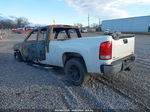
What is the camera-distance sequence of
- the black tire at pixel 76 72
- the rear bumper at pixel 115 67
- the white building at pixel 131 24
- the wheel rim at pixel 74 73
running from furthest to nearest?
the white building at pixel 131 24
the wheel rim at pixel 74 73
the black tire at pixel 76 72
the rear bumper at pixel 115 67

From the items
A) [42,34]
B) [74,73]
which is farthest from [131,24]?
[74,73]

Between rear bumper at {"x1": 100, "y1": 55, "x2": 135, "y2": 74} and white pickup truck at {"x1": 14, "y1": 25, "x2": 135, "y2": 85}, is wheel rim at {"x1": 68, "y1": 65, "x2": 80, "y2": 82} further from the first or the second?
rear bumper at {"x1": 100, "y1": 55, "x2": 135, "y2": 74}

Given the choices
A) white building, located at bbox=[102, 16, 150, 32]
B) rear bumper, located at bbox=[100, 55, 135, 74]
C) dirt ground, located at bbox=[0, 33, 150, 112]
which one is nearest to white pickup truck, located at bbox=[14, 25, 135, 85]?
rear bumper, located at bbox=[100, 55, 135, 74]

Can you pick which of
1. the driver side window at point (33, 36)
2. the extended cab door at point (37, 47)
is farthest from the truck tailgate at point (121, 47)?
the driver side window at point (33, 36)

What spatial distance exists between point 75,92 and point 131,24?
5286 cm

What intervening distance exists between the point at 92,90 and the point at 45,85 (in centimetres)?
146

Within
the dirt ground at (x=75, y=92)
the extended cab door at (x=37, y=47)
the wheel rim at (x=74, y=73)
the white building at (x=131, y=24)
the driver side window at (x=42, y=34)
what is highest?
the white building at (x=131, y=24)

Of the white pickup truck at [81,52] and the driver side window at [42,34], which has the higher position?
the driver side window at [42,34]

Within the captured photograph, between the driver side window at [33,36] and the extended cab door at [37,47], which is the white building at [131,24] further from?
the extended cab door at [37,47]

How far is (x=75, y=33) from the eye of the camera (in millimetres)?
6012

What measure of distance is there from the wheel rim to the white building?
4760 centimetres

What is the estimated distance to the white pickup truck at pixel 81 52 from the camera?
3.24 m

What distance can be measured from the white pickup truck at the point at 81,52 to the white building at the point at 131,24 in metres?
46.7

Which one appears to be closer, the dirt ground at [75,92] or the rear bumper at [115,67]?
the dirt ground at [75,92]
